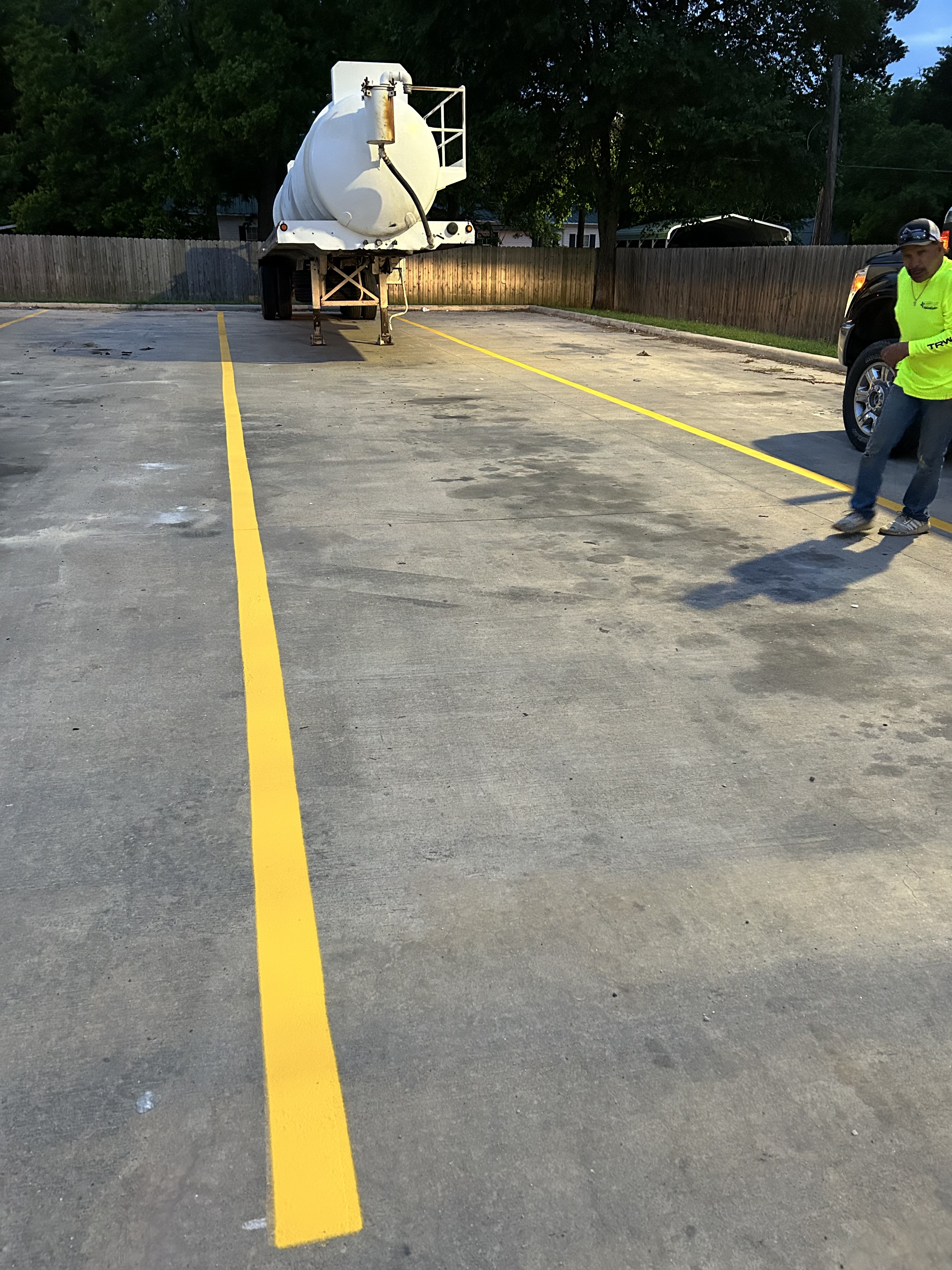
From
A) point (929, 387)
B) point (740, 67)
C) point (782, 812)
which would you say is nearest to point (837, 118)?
point (740, 67)

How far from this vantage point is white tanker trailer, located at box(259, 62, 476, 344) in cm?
1485

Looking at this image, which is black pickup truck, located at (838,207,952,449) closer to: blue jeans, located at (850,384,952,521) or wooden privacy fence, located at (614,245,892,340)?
blue jeans, located at (850,384,952,521)

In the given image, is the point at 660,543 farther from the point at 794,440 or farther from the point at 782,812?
the point at 794,440

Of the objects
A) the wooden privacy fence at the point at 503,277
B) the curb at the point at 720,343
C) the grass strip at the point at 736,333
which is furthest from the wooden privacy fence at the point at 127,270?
the grass strip at the point at 736,333

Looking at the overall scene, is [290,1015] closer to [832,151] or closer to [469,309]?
[832,151]

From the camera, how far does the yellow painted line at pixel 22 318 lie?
22.8 m

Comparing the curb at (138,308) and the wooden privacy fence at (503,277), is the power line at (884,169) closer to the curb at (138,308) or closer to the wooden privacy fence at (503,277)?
the wooden privacy fence at (503,277)

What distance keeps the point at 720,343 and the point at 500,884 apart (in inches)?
727

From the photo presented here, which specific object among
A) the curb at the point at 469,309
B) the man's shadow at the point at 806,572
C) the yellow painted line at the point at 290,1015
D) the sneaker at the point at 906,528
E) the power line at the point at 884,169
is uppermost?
the power line at the point at 884,169

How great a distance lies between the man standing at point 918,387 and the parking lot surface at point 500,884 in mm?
274

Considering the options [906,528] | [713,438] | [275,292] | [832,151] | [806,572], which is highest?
[832,151]

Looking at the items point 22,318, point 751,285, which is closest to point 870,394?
point 751,285

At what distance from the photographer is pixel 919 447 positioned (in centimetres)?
669

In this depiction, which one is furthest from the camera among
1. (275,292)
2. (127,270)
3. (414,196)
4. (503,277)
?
(503,277)
